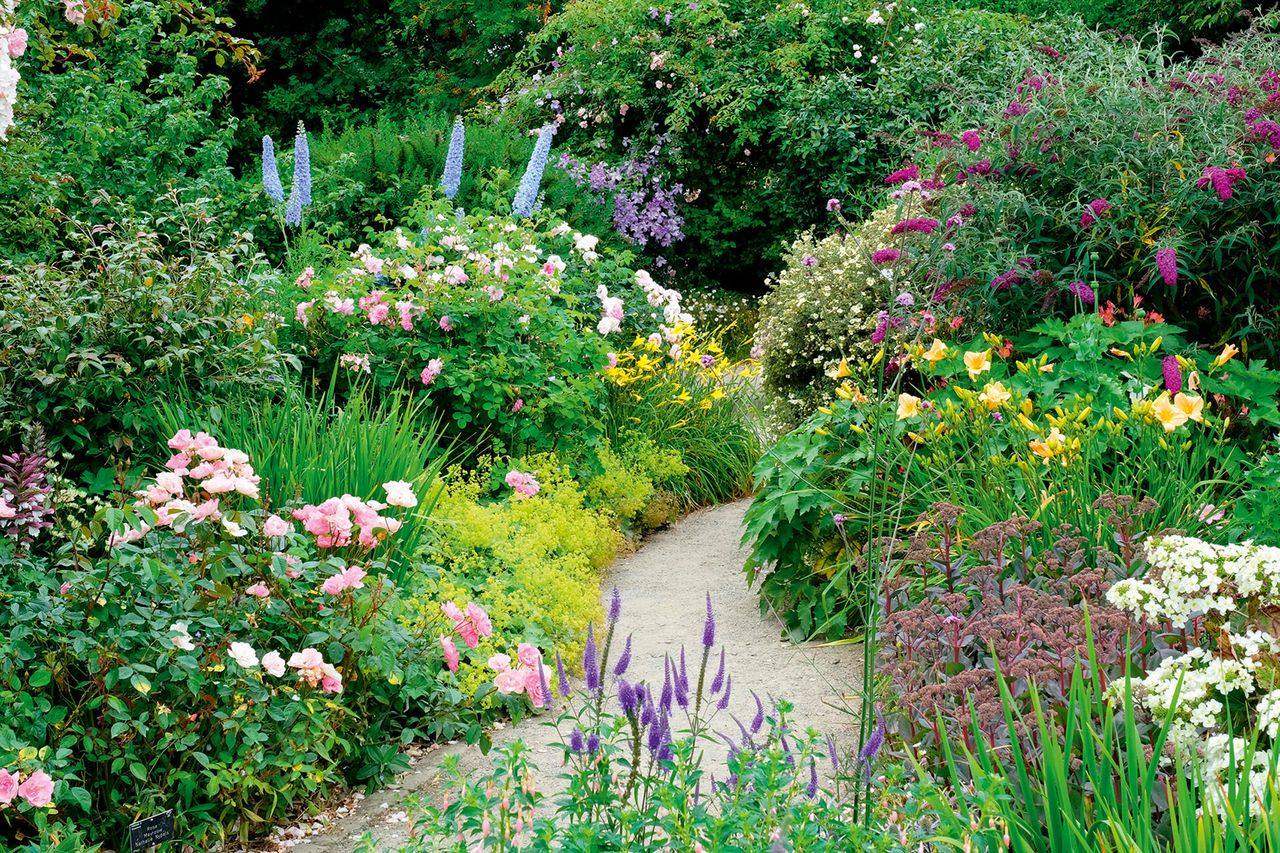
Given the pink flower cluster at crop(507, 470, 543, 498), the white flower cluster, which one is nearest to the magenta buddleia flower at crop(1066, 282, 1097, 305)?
the white flower cluster

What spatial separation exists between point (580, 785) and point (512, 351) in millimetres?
3835

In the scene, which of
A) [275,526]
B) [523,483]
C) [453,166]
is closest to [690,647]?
[523,483]

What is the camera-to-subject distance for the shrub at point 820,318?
19.8 feet

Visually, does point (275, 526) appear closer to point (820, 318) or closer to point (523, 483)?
point (523, 483)

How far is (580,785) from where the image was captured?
200cm

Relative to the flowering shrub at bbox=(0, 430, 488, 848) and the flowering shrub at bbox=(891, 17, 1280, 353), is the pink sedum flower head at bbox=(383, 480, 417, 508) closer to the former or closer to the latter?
the flowering shrub at bbox=(0, 430, 488, 848)

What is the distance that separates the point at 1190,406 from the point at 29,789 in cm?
319

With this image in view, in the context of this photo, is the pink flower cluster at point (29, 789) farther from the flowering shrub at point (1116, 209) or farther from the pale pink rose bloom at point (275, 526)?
the flowering shrub at point (1116, 209)

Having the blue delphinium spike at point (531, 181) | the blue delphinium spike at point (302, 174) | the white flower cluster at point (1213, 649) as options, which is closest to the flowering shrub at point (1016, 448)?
the white flower cluster at point (1213, 649)

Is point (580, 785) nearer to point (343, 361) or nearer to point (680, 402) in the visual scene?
point (343, 361)

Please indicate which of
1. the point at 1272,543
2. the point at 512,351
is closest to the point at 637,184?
the point at 512,351

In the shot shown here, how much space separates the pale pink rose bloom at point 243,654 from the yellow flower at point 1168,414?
2.61 metres

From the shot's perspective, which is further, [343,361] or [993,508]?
[343,361]

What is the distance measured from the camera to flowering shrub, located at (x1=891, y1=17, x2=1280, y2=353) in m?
4.47
